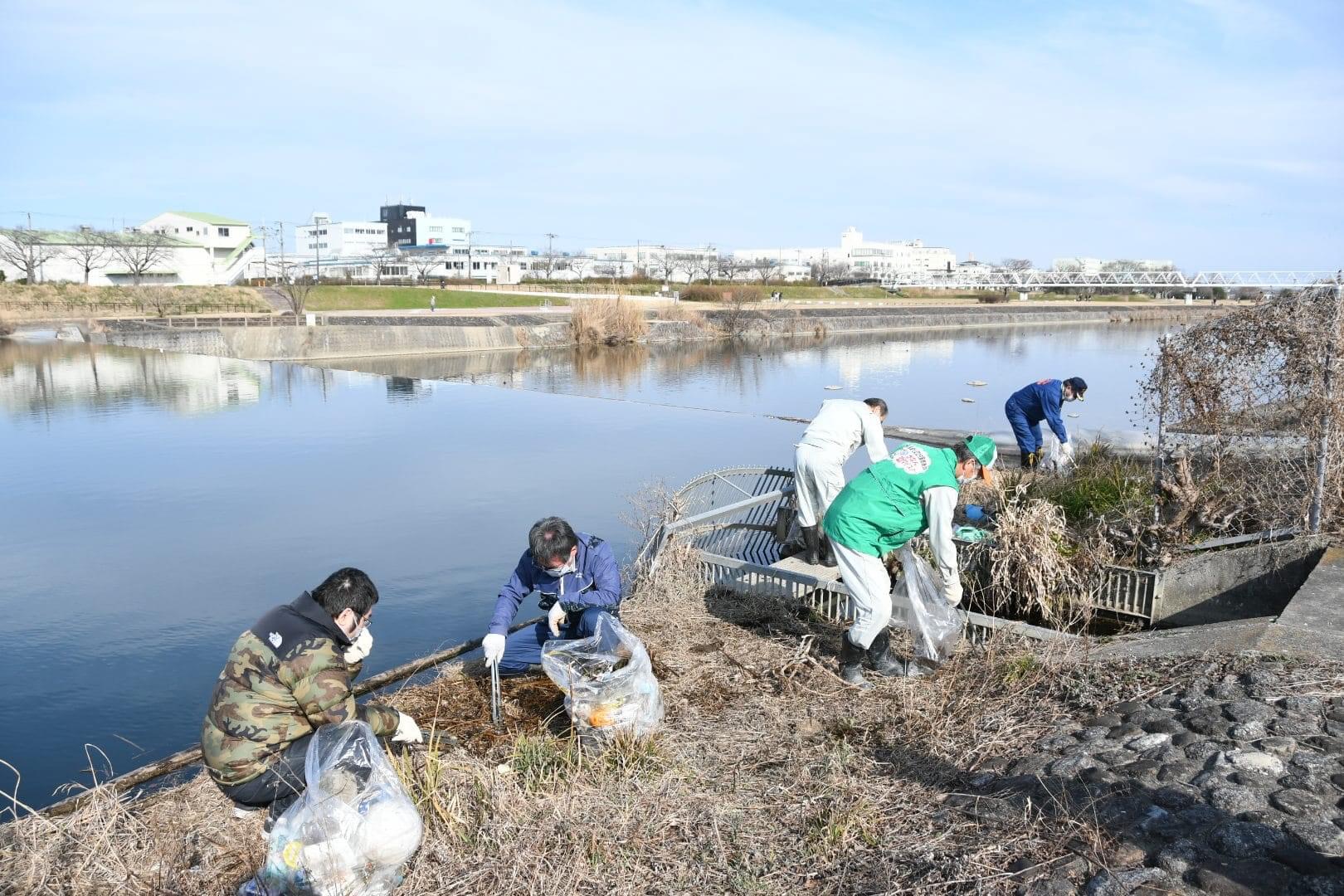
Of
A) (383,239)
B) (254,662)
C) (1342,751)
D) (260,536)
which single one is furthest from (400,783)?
(383,239)

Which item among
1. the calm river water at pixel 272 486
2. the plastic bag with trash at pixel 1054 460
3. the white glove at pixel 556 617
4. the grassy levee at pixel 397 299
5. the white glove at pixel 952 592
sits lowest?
the calm river water at pixel 272 486

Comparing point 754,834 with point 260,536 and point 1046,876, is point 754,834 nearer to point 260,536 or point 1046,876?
point 1046,876

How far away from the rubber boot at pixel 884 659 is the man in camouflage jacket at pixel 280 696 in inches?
111

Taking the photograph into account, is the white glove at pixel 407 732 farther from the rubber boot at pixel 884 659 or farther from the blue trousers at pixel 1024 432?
the blue trousers at pixel 1024 432

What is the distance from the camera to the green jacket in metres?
4.86

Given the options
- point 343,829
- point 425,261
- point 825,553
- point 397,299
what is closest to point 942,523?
point 825,553

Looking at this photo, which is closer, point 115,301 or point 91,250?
point 115,301

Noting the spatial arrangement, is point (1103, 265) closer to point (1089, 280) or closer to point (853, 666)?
point (1089, 280)

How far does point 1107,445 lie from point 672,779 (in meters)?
7.33

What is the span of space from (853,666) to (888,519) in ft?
2.59

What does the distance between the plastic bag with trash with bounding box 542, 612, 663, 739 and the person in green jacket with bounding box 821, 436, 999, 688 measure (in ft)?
3.97

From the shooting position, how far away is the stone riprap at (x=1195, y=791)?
2785mm

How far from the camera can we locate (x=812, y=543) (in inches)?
270

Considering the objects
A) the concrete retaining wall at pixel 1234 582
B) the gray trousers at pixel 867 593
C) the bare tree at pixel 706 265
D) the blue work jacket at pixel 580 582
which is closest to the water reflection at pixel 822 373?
the concrete retaining wall at pixel 1234 582
